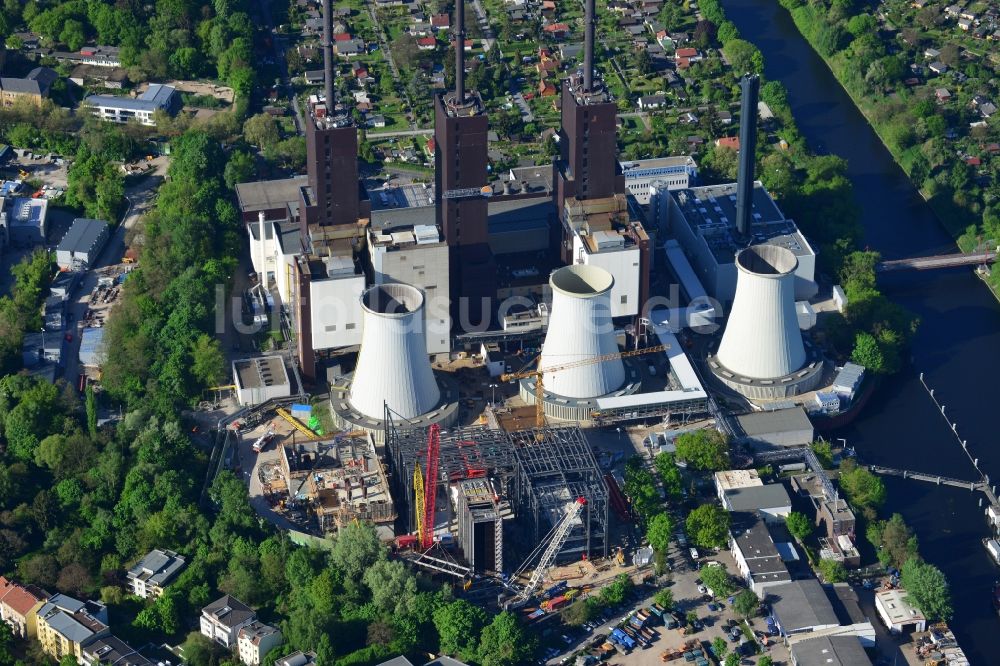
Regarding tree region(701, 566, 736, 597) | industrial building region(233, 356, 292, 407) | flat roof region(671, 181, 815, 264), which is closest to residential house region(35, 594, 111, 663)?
industrial building region(233, 356, 292, 407)

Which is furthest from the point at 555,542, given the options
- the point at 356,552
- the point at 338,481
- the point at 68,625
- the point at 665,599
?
the point at 68,625

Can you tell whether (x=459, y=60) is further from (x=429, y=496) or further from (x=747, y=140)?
(x=429, y=496)

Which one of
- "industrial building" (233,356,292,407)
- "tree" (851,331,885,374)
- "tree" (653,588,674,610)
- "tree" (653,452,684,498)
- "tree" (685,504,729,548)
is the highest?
"tree" (851,331,885,374)

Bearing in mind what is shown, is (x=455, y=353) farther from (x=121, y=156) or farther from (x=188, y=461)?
(x=121, y=156)

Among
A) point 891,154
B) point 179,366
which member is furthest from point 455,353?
point 891,154

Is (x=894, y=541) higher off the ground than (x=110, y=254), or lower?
lower

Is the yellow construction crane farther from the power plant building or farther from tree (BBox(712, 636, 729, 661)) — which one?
tree (BBox(712, 636, 729, 661))
